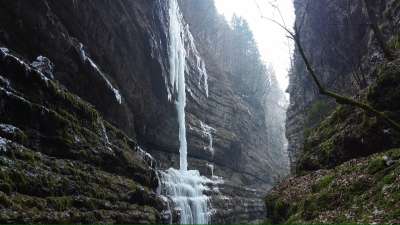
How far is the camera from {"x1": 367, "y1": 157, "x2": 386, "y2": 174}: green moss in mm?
11391

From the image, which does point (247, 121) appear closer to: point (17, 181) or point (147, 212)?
point (147, 212)

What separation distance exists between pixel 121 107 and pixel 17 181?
15.7m

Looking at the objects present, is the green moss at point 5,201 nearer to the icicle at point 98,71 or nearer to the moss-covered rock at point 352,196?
the moss-covered rock at point 352,196

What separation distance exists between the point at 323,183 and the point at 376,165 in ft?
8.04

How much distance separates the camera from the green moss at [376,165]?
448 inches

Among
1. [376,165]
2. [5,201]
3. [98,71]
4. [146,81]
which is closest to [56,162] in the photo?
[5,201]

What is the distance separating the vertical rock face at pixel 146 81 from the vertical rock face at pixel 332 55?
29.5 ft

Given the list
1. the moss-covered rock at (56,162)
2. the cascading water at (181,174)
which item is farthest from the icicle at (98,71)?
the cascading water at (181,174)

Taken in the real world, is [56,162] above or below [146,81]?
below

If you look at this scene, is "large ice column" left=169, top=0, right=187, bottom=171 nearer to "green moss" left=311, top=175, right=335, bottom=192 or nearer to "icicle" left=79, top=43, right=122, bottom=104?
"icicle" left=79, top=43, right=122, bottom=104

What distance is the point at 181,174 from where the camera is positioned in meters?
36.7

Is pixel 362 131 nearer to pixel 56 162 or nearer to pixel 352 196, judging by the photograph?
pixel 352 196

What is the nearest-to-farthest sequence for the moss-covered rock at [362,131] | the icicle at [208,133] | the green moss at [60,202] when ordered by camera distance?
the moss-covered rock at [362,131], the green moss at [60,202], the icicle at [208,133]

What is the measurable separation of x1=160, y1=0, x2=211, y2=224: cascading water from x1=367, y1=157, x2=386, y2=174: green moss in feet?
60.5
